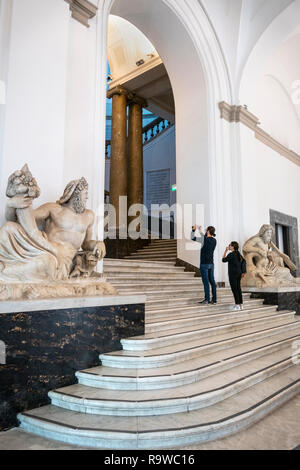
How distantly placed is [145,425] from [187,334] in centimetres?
178

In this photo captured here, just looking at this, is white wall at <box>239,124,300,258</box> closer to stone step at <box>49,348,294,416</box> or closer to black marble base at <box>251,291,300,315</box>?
black marble base at <box>251,291,300,315</box>

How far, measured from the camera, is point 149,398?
8.38ft

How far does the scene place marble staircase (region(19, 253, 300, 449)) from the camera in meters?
2.25

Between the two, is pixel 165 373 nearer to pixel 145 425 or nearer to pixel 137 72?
pixel 145 425

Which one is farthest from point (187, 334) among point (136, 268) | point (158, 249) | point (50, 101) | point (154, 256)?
point (158, 249)

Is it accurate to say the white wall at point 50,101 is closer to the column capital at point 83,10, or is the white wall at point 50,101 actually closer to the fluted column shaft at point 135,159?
the column capital at point 83,10

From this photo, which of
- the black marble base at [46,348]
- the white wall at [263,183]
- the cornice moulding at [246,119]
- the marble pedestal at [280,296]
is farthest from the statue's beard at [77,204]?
the cornice moulding at [246,119]

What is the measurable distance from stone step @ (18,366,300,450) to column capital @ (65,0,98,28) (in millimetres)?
5875

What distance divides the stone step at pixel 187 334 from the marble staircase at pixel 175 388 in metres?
0.01

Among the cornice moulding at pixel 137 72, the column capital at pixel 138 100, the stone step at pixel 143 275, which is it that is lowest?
→ the stone step at pixel 143 275

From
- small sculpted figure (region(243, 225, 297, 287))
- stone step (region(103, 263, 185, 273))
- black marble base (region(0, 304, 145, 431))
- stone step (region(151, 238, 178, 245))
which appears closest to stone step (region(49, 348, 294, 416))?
black marble base (region(0, 304, 145, 431))

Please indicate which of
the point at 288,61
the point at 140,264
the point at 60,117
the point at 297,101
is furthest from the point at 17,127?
the point at 297,101

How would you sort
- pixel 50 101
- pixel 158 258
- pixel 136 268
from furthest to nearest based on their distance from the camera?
1. pixel 158 258
2. pixel 136 268
3. pixel 50 101

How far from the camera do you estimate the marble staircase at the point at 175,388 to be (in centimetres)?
225
